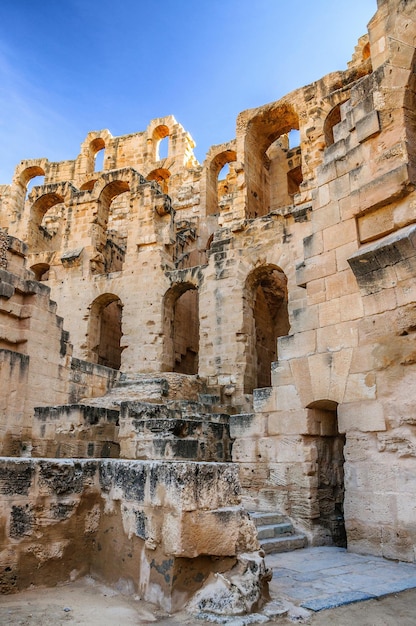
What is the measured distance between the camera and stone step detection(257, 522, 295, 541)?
5539 mm

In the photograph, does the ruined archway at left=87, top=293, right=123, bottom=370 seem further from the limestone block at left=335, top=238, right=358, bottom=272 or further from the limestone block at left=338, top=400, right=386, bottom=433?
the limestone block at left=338, top=400, right=386, bottom=433

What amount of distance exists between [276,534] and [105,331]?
11.6m

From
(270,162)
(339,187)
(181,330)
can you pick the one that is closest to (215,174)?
(270,162)

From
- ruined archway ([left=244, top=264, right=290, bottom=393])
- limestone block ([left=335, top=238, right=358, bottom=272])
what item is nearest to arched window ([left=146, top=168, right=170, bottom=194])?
ruined archway ([left=244, top=264, right=290, bottom=393])

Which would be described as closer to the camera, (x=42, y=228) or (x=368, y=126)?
(x=368, y=126)

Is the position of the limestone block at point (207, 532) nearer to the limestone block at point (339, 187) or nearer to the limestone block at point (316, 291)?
the limestone block at point (316, 291)

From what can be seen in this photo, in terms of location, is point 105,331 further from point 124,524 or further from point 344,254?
point 124,524

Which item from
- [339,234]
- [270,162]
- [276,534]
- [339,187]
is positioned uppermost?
[270,162]

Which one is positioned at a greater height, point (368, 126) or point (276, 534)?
point (368, 126)

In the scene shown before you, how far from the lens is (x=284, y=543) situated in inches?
214

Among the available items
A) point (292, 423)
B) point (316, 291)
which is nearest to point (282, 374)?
point (292, 423)

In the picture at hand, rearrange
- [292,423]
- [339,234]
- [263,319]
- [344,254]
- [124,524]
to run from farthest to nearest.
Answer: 1. [263,319]
2. [292,423]
3. [339,234]
4. [344,254]
5. [124,524]

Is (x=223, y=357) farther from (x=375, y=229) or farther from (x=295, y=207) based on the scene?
(x=375, y=229)

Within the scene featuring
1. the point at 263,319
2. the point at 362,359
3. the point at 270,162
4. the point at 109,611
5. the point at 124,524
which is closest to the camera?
the point at 109,611
